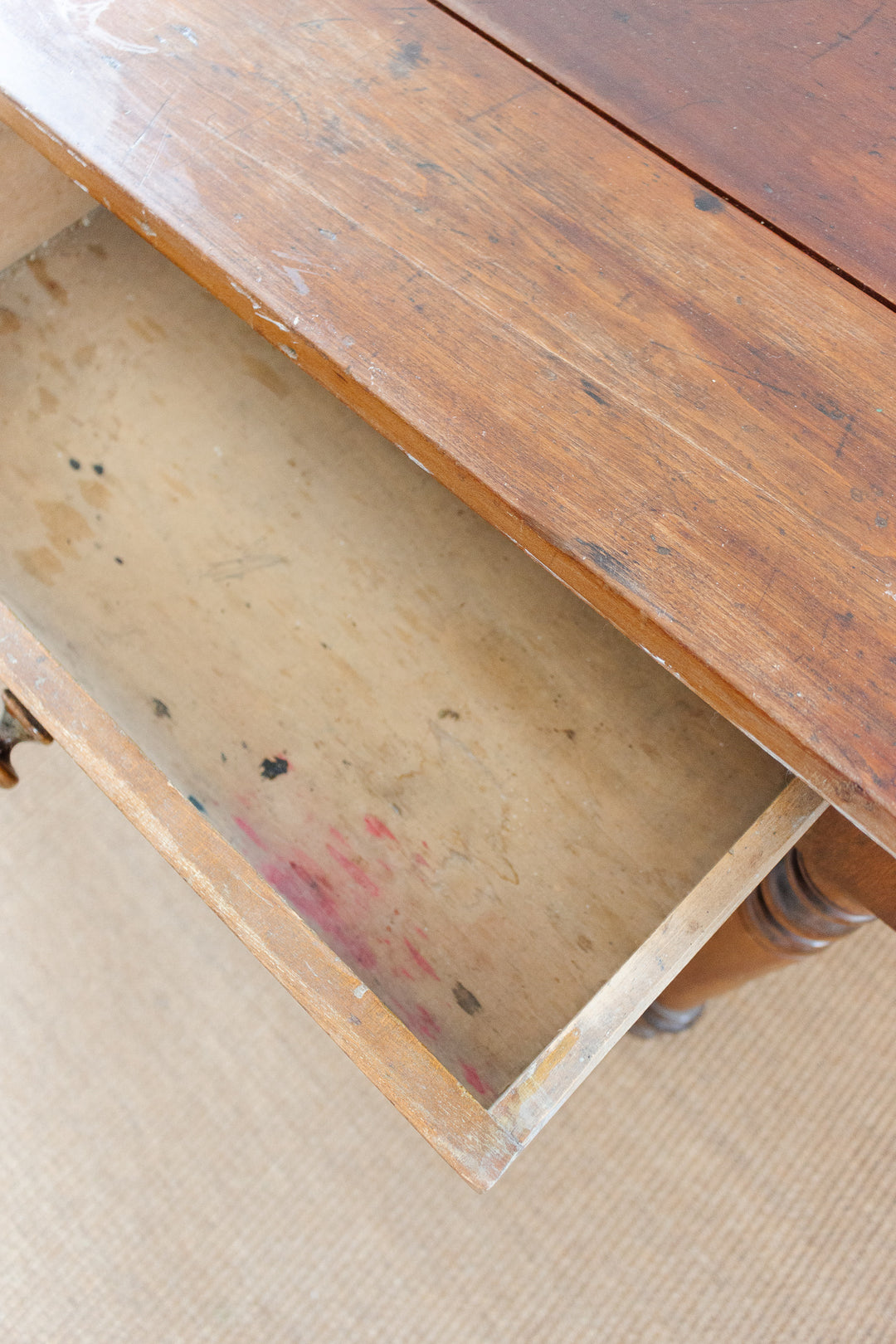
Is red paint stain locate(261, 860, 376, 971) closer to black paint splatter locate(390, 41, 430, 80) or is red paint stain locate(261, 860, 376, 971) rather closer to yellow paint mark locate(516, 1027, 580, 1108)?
yellow paint mark locate(516, 1027, 580, 1108)

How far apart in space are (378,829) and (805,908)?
257mm

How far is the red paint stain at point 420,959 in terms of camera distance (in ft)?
1.84

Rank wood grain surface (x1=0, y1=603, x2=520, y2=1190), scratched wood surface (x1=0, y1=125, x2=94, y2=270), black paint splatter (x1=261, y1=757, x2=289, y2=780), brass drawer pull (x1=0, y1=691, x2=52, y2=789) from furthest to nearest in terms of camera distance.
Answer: scratched wood surface (x1=0, y1=125, x2=94, y2=270) < black paint splatter (x1=261, y1=757, x2=289, y2=780) < brass drawer pull (x1=0, y1=691, x2=52, y2=789) < wood grain surface (x1=0, y1=603, x2=520, y2=1190)

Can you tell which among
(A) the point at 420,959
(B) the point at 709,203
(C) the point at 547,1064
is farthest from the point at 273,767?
(B) the point at 709,203

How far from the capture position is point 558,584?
0.66 m

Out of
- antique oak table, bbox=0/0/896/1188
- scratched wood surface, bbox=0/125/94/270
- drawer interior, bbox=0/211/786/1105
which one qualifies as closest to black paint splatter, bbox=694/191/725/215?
antique oak table, bbox=0/0/896/1188

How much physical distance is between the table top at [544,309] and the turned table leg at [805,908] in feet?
0.42

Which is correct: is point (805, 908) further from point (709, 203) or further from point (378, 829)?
Result: point (709, 203)

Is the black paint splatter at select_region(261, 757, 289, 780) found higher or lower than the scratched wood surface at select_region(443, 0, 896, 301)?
lower

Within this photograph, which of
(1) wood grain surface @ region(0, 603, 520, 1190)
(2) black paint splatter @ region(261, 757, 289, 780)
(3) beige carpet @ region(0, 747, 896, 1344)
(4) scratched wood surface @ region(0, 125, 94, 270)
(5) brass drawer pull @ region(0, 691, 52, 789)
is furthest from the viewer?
(3) beige carpet @ region(0, 747, 896, 1344)

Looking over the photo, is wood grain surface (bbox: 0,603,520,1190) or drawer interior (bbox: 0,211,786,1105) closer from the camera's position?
wood grain surface (bbox: 0,603,520,1190)

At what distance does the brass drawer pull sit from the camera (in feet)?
1.70

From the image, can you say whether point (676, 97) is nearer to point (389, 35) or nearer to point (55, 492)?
point (389, 35)

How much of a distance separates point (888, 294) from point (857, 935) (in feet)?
2.18
